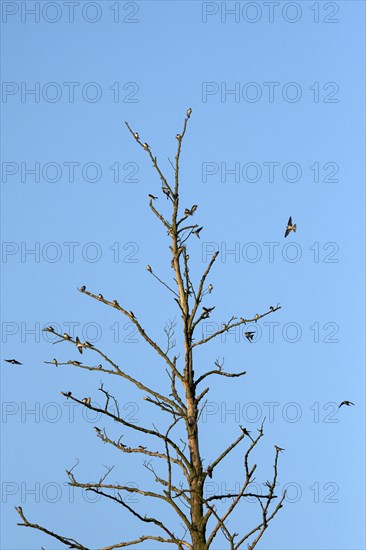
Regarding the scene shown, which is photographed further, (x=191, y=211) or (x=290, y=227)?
(x=290, y=227)

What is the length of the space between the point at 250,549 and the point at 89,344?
1614 millimetres

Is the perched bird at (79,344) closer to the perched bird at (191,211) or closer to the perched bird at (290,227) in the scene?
the perched bird at (191,211)

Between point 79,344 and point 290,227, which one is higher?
point 290,227

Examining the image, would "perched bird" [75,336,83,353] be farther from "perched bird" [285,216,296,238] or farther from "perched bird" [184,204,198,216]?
"perched bird" [285,216,296,238]

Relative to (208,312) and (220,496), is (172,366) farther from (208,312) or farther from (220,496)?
(220,496)

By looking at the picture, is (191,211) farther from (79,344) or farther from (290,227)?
(290,227)

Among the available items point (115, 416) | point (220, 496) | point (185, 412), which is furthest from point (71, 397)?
point (220, 496)

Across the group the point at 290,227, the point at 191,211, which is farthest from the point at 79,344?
the point at 290,227

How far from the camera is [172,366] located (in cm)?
629

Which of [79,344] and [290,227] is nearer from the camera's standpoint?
[79,344]

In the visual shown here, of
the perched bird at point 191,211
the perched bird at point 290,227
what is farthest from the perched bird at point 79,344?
the perched bird at point 290,227

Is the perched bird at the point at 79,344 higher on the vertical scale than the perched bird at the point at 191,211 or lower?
lower

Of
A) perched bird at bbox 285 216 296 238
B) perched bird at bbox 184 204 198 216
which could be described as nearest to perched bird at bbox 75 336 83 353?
perched bird at bbox 184 204 198 216

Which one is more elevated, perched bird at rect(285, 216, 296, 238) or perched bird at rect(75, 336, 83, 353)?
perched bird at rect(285, 216, 296, 238)
